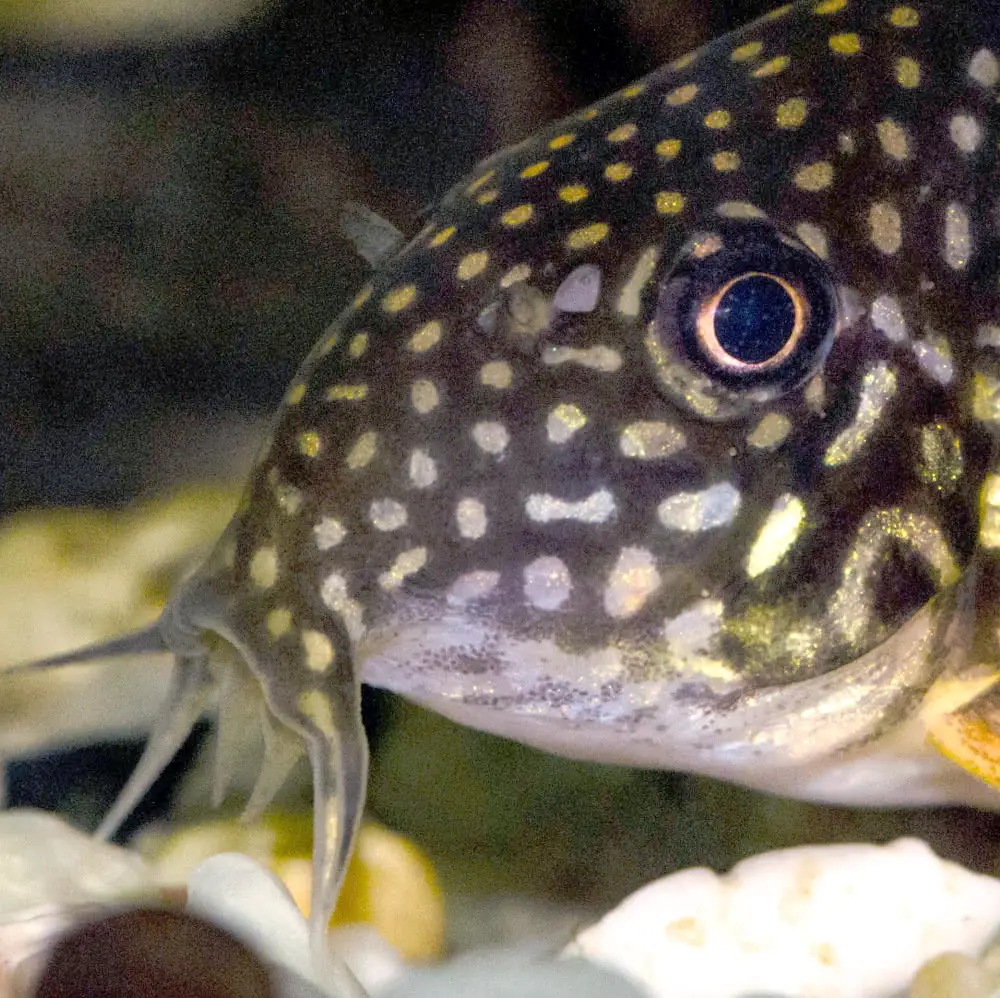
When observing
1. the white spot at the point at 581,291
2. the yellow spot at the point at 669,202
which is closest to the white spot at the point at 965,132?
the yellow spot at the point at 669,202

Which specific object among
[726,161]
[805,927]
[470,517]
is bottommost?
[805,927]

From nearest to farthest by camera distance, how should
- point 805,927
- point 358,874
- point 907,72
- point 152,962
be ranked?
point 152,962 → point 907,72 → point 805,927 → point 358,874

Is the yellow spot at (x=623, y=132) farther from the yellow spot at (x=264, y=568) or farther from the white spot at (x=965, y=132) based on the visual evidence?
the yellow spot at (x=264, y=568)

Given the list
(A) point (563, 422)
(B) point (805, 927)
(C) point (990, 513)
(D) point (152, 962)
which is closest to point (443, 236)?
(A) point (563, 422)

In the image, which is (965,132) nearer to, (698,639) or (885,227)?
(885,227)

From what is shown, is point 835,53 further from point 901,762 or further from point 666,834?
point 666,834

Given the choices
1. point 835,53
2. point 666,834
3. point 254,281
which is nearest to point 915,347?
point 835,53

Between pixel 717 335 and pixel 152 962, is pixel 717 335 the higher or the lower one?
the higher one
